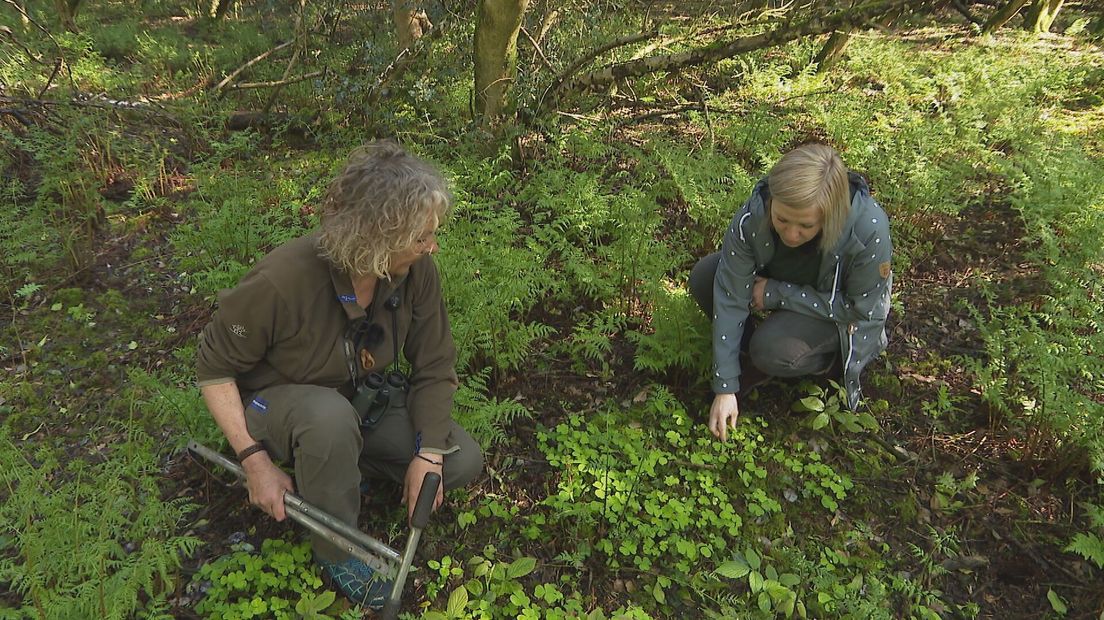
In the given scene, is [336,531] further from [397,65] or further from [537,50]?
[397,65]

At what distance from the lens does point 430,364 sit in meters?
2.89

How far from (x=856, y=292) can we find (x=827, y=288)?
0.55 ft

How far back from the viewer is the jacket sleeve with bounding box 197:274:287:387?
7.78 ft

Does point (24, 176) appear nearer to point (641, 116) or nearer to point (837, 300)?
point (641, 116)

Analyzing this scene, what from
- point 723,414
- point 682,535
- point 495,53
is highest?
point 495,53

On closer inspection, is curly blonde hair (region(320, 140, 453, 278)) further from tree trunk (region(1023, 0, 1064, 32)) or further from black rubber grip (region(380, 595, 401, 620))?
tree trunk (region(1023, 0, 1064, 32))

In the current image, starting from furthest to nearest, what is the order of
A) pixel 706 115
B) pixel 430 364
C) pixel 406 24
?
pixel 406 24
pixel 706 115
pixel 430 364

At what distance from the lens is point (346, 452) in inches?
99.1

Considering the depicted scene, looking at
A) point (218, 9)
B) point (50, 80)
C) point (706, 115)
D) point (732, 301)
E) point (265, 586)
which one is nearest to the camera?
point (265, 586)

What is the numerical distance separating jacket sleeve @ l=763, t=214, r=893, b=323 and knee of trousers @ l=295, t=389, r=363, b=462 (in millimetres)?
2420

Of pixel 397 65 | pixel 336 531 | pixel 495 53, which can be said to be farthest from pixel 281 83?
pixel 336 531

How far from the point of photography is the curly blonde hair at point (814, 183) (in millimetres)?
2938

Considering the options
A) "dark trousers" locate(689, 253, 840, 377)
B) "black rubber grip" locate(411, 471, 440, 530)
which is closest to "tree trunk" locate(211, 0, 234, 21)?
"dark trousers" locate(689, 253, 840, 377)

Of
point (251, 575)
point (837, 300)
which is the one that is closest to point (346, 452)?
point (251, 575)
